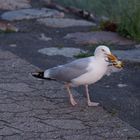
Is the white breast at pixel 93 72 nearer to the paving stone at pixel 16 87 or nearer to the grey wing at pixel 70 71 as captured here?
the grey wing at pixel 70 71

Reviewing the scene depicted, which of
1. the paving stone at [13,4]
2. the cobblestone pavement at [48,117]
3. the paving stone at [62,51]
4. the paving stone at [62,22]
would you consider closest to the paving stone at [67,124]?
the cobblestone pavement at [48,117]

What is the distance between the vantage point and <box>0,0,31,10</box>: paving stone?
41.4 feet

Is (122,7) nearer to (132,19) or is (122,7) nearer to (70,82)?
(132,19)

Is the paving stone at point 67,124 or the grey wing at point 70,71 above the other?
the grey wing at point 70,71

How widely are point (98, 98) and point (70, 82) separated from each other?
54 cm

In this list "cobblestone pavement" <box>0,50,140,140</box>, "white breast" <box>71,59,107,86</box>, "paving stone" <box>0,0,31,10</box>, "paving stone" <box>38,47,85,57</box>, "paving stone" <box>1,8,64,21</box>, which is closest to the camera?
"cobblestone pavement" <box>0,50,140,140</box>

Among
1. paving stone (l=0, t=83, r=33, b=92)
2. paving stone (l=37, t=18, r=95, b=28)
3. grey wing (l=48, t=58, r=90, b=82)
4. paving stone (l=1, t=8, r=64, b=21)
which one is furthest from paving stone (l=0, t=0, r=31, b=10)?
grey wing (l=48, t=58, r=90, b=82)

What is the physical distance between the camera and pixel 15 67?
770 centimetres

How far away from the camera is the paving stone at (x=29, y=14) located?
1148 centimetres

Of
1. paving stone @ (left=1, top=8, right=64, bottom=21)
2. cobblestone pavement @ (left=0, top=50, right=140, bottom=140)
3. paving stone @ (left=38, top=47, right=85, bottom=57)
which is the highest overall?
cobblestone pavement @ (left=0, top=50, right=140, bottom=140)

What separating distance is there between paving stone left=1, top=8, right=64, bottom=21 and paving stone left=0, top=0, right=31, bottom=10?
469 mm

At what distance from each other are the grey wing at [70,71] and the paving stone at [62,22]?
4.90 m

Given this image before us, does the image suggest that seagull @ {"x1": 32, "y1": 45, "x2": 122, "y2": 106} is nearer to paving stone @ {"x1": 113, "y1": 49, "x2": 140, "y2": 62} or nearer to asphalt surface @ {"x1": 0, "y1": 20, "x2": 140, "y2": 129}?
asphalt surface @ {"x1": 0, "y1": 20, "x2": 140, "y2": 129}

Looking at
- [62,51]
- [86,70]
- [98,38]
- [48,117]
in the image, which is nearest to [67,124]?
[48,117]
